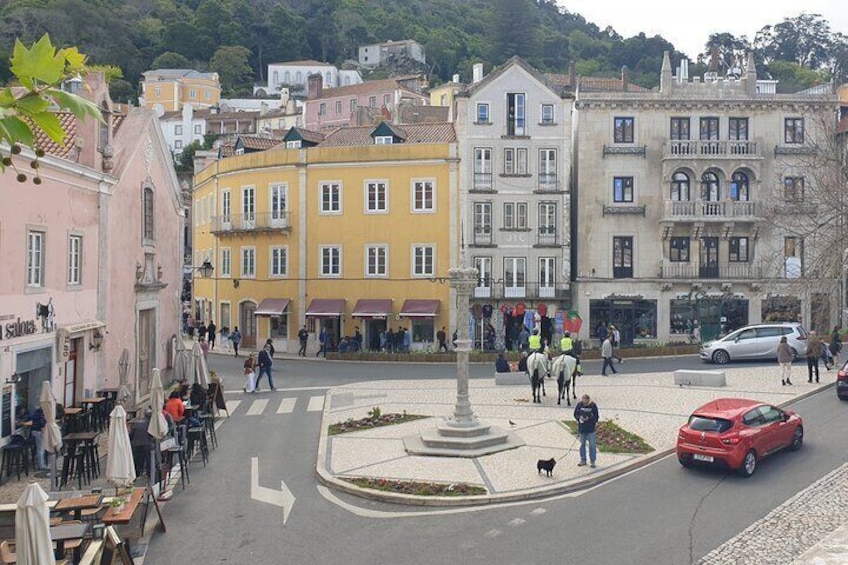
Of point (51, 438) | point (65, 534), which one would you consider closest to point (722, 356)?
point (51, 438)

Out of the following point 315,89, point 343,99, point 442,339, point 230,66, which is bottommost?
point 442,339

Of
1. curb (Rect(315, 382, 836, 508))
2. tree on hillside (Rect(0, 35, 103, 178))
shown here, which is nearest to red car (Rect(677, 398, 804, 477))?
curb (Rect(315, 382, 836, 508))

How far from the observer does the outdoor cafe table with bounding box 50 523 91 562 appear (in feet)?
35.0

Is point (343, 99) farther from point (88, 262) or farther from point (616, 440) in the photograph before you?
point (616, 440)

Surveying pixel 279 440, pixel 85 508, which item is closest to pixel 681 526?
pixel 85 508

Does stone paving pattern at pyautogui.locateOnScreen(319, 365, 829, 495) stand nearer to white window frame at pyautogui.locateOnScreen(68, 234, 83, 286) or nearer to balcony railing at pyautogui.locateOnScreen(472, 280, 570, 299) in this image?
white window frame at pyautogui.locateOnScreen(68, 234, 83, 286)

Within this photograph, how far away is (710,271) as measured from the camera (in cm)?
4306

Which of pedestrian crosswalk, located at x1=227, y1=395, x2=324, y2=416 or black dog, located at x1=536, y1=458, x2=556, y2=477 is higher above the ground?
black dog, located at x1=536, y1=458, x2=556, y2=477

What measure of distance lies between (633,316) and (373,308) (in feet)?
49.1

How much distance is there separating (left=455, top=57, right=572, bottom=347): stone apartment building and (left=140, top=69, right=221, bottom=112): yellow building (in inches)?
3007

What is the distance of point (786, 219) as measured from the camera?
41688 mm

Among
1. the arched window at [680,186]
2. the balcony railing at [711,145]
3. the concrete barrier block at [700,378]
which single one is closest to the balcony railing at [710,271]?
the arched window at [680,186]

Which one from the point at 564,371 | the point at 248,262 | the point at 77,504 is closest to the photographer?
the point at 77,504

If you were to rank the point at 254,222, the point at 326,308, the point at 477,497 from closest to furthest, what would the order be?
the point at 477,497
the point at 326,308
the point at 254,222
